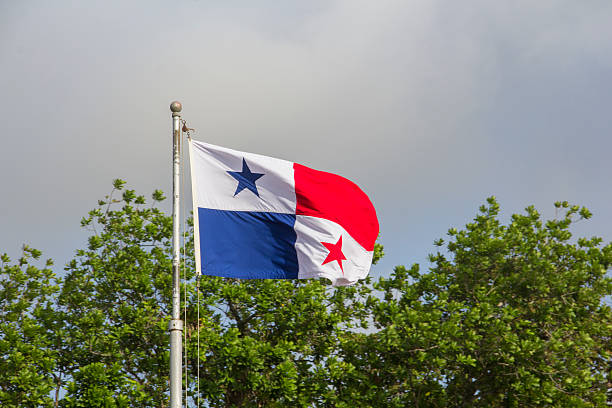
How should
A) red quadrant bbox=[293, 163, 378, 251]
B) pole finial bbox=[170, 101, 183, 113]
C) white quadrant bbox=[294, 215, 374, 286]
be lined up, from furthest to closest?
red quadrant bbox=[293, 163, 378, 251], white quadrant bbox=[294, 215, 374, 286], pole finial bbox=[170, 101, 183, 113]

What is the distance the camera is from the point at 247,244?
10781 mm

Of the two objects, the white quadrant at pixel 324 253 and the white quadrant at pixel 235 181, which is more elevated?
the white quadrant at pixel 235 181

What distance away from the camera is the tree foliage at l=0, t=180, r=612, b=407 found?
1684 cm

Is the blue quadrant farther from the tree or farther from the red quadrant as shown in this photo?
the tree

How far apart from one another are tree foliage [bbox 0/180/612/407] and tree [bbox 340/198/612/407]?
45 millimetres

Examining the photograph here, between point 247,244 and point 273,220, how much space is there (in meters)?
0.62

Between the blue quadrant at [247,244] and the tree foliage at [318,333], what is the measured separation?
5443 mm

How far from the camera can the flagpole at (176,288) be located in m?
9.18

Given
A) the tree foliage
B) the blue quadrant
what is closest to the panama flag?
the blue quadrant

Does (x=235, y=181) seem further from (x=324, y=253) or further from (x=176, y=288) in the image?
(x=176, y=288)

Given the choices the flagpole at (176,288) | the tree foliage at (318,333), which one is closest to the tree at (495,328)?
the tree foliage at (318,333)

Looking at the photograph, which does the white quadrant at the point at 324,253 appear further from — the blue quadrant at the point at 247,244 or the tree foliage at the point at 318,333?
the tree foliage at the point at 318,333

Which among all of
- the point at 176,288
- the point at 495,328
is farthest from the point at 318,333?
the point at 176,288

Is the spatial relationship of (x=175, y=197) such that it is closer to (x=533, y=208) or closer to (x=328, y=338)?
(x=328, y=338)
